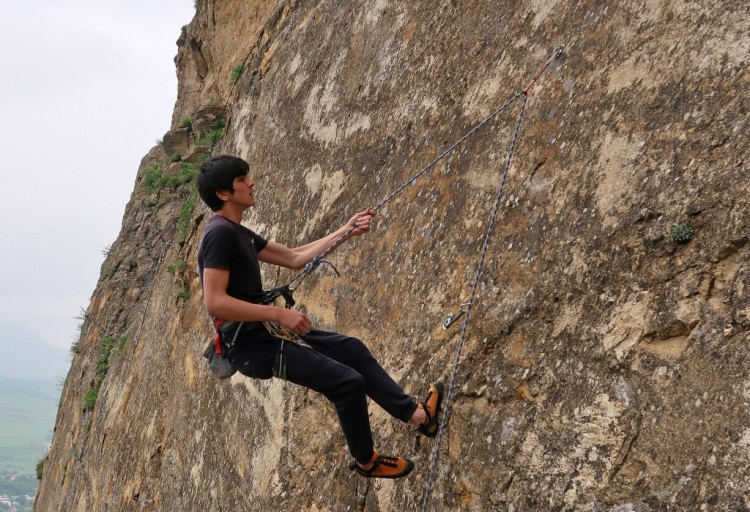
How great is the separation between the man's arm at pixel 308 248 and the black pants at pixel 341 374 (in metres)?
→ 0.82

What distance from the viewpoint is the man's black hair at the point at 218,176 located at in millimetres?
4855

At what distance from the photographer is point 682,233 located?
371 centimetres

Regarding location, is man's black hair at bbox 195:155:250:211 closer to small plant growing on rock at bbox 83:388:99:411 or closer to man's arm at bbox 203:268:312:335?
man's arm at bbox 203:268:312:335

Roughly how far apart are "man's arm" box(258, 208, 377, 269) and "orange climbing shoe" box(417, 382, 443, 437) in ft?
4.47

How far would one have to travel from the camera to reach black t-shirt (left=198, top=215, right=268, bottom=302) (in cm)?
458

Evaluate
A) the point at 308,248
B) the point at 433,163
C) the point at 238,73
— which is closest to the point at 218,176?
the point at 308,248

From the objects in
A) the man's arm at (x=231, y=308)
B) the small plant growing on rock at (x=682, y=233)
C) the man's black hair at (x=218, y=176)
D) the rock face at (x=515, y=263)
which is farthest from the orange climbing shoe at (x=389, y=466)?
the small plant growing on rock at (x=682, y=233)

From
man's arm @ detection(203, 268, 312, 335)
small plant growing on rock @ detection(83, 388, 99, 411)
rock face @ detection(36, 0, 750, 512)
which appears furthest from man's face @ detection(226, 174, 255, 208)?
small plant growing on rock @ detection(83, 388, 99, 411)

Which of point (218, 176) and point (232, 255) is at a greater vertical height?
point (218, 176)

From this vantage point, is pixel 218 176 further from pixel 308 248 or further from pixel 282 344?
pixel 282 344

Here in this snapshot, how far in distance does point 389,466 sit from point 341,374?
2.21 ft

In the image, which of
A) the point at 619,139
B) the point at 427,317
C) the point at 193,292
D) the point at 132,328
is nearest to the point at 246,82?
the point at 193,292

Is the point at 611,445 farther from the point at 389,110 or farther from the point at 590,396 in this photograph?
the point at 389,110

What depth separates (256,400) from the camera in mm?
7258
